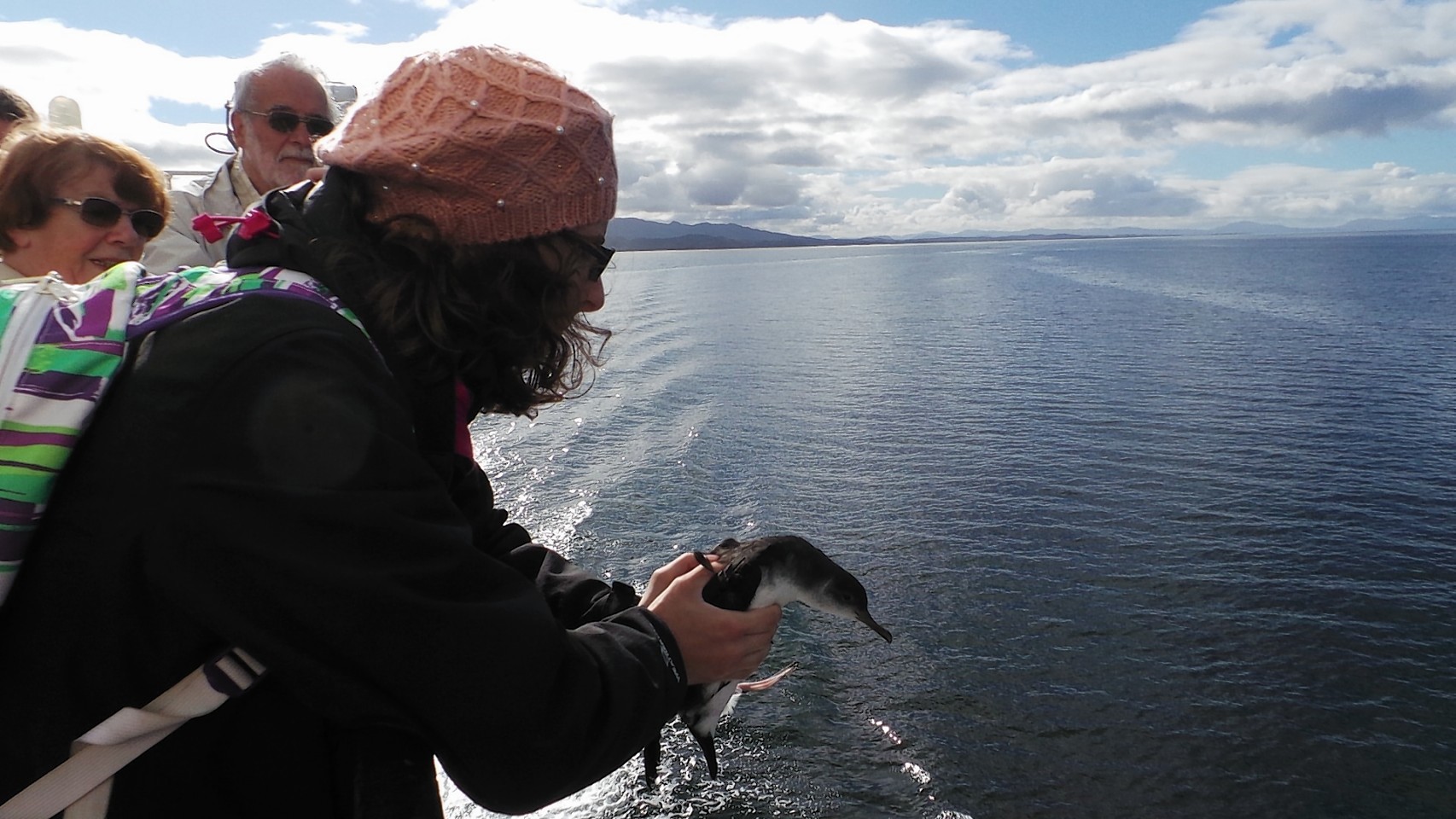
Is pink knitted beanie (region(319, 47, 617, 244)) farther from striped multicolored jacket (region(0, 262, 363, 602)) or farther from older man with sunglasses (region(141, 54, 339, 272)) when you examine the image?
older man with sunglasses (region(141, 54, 339, 272))

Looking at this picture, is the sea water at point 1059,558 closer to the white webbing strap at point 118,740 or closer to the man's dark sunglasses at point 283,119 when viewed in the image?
the man's dark sunglasses at point 283,119

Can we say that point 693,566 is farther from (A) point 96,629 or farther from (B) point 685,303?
(B) point 685,303

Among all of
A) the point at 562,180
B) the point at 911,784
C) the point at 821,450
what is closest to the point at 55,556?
the point at 562,180

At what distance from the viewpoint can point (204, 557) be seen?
4.76ft

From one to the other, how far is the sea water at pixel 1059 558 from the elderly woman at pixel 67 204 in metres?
2.23

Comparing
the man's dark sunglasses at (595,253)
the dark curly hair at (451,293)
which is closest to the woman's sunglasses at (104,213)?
the dark curly hair at (451,293)

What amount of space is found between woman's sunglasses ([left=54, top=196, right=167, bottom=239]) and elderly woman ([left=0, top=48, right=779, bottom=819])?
2.52 m

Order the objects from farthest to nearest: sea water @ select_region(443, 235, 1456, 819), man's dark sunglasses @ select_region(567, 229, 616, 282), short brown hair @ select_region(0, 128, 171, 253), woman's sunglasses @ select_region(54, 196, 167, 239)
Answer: sea water @ select_region(443, 235, 1456, 819), woman's sunglasses @ select_region(54, 196, 167, 239), short brown hair @ select_region(0, 128, 171, 253), man's dark sunglasses @ select_region(567, 229, 616, 282)

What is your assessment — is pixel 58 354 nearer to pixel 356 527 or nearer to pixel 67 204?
pixel 356 527

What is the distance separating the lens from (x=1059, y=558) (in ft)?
45.7

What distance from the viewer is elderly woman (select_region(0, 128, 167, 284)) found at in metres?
3.69

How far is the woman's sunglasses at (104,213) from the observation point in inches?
149

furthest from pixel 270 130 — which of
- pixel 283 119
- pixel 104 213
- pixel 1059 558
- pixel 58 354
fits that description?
pixel 1059 558

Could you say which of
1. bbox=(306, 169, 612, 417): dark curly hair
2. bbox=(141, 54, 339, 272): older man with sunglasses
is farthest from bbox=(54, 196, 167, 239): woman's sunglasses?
bbox=(306, 169, 612, 417): dark curly hair
